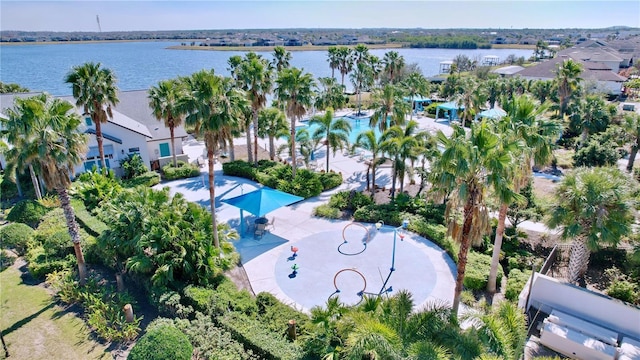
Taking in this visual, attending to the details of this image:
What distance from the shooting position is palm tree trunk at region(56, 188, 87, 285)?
642 inches

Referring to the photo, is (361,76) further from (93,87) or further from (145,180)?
(93,87)

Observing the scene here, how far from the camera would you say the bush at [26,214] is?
2258 centimetres

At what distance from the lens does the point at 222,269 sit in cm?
1711

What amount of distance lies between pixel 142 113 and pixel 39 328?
930 inches

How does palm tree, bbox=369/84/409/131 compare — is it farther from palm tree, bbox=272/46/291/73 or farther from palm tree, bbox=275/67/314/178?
palm tree, bbox=272/46/291/73

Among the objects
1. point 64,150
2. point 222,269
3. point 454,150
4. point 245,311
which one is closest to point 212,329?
point 245,311

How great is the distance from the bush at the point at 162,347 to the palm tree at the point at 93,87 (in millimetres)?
16545

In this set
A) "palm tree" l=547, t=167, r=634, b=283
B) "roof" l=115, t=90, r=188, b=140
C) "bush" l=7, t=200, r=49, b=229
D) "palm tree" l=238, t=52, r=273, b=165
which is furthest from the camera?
"roof" l=115, t=90, r=188, b=140

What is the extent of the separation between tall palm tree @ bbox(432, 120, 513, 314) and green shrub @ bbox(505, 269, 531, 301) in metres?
4.64

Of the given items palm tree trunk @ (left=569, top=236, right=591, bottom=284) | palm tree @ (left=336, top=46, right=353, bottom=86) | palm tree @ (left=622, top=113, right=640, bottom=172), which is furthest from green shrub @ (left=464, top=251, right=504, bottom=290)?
palm tree @ (left=336, top=46, right=353, bottom=86)

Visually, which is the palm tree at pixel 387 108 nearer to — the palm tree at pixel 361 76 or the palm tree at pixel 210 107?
the palm tree at pixel 210 107

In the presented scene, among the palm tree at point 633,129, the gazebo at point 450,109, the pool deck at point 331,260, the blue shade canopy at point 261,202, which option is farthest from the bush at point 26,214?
the gazebo at point 450,109

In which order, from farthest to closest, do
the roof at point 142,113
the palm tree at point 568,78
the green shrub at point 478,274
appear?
1. the palm tree at point 568,78
2. the roof at point 142,113
3. the green shrub at point 478,274

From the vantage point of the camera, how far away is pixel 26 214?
74.0 ft
